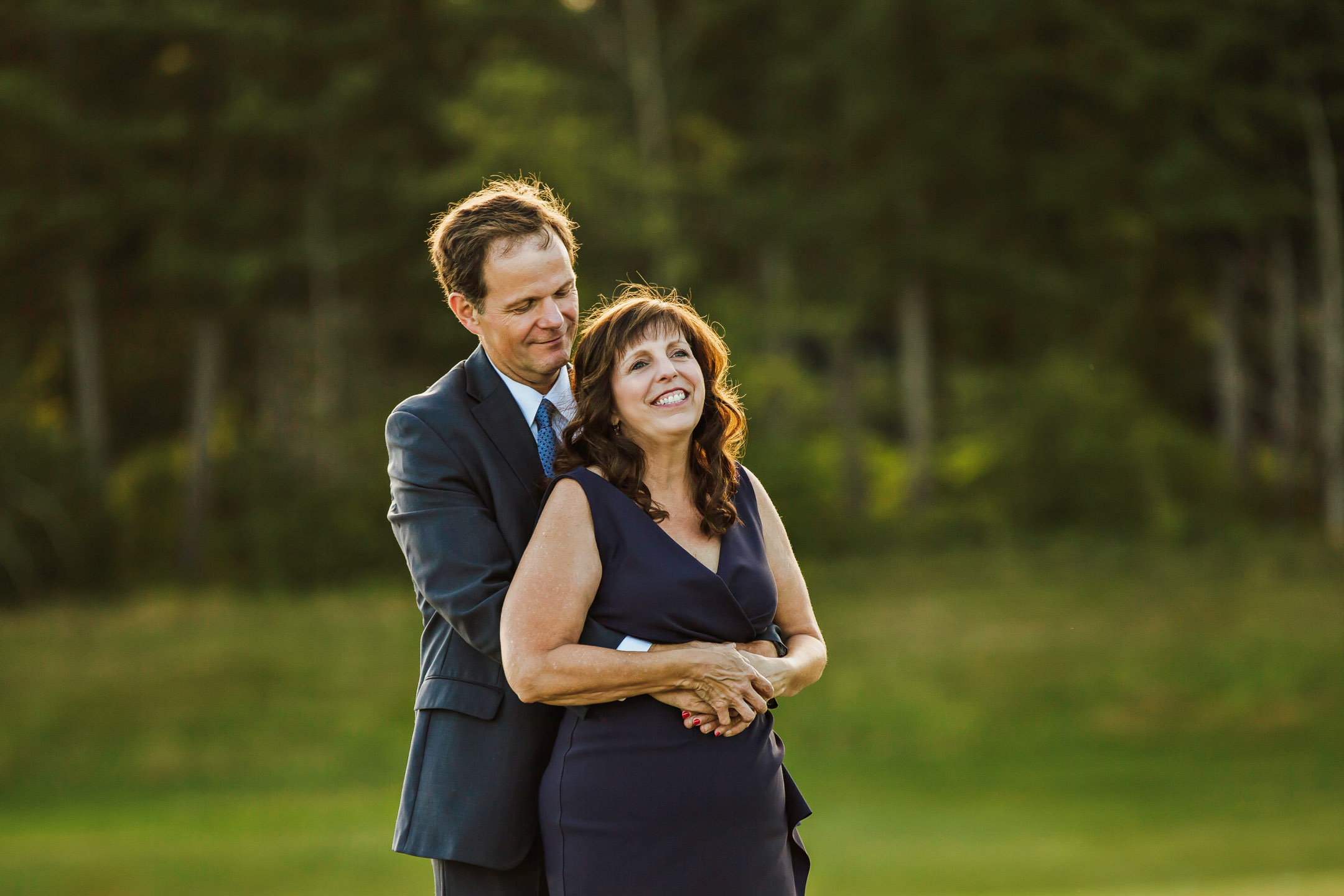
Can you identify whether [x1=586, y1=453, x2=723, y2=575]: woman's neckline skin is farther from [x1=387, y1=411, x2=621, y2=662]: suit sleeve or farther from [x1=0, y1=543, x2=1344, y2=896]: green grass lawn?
[x1=0, y1=543, x2=1344, y2=896]: green grass lawn

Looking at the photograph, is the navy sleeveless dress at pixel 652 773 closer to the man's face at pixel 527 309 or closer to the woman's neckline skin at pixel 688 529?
the woman's neckline skin at pixel 688 529

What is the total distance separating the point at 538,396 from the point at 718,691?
867 mm

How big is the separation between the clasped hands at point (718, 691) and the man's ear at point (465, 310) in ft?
3.04

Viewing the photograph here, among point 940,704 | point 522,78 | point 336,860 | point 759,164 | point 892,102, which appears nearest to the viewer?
point 336,860

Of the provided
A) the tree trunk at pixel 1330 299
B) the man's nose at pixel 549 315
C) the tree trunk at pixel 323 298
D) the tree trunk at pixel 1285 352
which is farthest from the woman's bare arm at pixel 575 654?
the tree trunk at pixel 1285 352

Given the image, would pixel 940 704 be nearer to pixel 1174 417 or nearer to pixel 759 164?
pixel 1174 417

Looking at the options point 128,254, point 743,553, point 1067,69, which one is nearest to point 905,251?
point 1067,69

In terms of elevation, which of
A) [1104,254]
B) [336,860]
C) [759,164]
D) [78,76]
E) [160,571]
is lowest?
[336,860]

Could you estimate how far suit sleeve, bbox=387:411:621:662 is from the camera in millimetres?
2910

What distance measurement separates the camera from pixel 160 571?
23.2m

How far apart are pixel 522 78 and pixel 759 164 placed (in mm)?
5097

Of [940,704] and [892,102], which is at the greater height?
[892,102]

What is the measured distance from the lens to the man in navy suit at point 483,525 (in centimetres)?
299

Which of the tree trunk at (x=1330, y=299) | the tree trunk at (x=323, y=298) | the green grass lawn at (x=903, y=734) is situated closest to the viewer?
the green grass lawn at (x=903, y=734)
